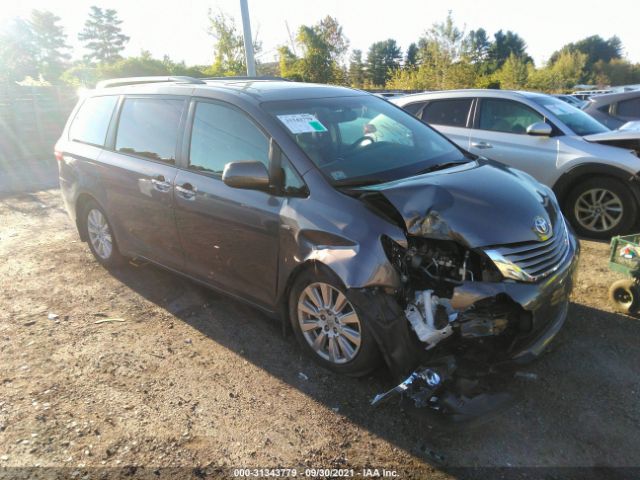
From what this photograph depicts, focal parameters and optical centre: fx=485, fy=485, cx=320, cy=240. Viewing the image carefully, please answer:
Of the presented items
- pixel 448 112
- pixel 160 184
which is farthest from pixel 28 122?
pixel 160 184

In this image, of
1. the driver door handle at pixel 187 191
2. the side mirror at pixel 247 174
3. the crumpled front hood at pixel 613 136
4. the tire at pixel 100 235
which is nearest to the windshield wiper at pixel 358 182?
the side mirror at pixel 247 174

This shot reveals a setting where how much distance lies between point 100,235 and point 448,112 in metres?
4.82

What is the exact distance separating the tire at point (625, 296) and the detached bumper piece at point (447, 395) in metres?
1.81

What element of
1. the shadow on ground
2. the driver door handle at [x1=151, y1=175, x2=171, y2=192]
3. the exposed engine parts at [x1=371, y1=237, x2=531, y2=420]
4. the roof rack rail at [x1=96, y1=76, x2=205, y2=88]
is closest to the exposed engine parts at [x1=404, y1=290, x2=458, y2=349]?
the exposed engine parts at [x1=371, y1=237, x2=531, y2=420]

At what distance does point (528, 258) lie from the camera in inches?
112

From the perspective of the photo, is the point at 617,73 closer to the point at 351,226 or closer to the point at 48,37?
the point at 351,226

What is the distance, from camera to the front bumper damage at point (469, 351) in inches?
104

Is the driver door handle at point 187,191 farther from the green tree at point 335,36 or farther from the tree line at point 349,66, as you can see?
the green tree at point 335,36

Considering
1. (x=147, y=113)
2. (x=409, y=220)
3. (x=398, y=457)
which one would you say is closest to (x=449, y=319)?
(x=409, y=220)

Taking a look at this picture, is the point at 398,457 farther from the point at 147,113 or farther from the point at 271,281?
the point at 147,113

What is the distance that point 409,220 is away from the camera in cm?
279

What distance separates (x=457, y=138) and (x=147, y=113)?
13.7 feet

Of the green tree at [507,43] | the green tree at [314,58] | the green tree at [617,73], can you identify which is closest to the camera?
the green tree at [314,58]

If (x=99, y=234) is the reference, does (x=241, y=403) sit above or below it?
below
